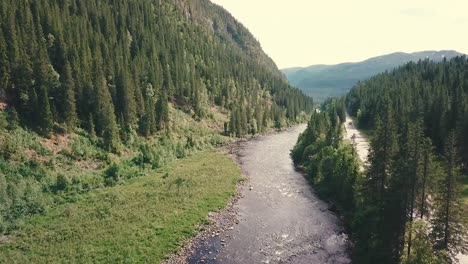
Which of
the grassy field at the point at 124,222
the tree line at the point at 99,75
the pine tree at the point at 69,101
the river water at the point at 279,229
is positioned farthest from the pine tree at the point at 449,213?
the pine tree at the point at 69,101

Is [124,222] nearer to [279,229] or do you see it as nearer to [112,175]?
[112,175]

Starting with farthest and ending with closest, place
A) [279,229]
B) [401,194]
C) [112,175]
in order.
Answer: [112,175] < [279,229] < [401,194]

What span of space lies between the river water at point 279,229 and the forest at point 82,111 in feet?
83.2

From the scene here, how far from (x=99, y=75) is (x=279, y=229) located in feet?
203

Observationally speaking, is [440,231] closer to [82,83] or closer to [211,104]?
[82,83]

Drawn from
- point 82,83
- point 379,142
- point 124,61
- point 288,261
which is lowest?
point 288,261

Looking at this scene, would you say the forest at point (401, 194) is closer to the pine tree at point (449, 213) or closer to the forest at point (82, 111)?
the pine tree at point (449, 213)

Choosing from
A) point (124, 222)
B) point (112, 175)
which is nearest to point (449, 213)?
point (124, 222)

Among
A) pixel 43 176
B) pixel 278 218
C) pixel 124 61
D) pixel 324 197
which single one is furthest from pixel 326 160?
pixel 124 61

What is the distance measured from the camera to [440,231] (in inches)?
1409

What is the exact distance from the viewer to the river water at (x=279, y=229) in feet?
149

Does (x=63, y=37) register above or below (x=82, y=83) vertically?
above

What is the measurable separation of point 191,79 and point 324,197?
95.9 meters

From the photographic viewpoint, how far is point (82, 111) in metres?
85.2
